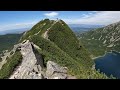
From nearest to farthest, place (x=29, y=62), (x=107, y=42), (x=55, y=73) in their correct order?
(x=55, y=73), (x=29, y=62), (x=107, y=42)

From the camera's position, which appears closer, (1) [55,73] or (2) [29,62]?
(1) [55,73]

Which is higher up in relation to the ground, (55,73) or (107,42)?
(55,73)

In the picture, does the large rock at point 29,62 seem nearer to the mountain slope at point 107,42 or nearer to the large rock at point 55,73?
the large rock at point 55,73

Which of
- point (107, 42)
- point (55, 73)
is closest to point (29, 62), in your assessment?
point (55, 73)

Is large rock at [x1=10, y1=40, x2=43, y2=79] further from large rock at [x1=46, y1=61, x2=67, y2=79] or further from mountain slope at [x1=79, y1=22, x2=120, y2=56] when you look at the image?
mountain slope at [x1=79, y1=22, x2=120, y2=56]

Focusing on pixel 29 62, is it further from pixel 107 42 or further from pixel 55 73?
pixel 107 42

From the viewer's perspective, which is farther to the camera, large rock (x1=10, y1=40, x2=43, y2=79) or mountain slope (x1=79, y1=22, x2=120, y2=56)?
mountain slope (x1=79, y1=22, x2=120, y2=56)

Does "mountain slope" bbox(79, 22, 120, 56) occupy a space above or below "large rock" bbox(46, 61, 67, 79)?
below

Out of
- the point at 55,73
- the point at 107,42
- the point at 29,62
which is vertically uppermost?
the point at 55,73

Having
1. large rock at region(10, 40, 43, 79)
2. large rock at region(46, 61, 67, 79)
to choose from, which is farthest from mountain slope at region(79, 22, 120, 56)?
large rock at region(46, 61, 67, 79)

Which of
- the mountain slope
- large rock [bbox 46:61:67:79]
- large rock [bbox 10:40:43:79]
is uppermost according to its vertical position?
large rock [bbox 46:61:67:79]

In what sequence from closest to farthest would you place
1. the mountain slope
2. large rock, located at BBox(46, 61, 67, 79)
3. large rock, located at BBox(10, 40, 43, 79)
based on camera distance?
1. large rock, located at BBox(46, 61, 67, 79)
2. large rock, located at BBox(10, 40, 43, 79)
3. the mountain slope
